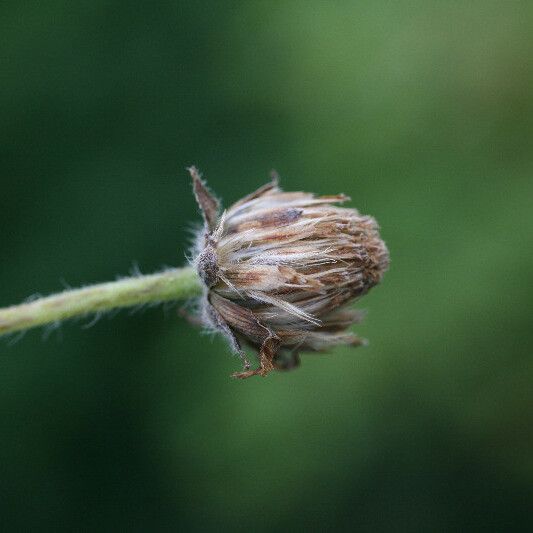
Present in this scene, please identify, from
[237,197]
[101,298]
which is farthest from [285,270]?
[237,197]

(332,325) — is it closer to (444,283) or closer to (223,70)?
(444,283)

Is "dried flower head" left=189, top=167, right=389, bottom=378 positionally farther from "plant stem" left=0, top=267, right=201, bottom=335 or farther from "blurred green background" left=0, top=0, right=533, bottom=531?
"blurred green background" left=0, top=0, right=533, bottom=531

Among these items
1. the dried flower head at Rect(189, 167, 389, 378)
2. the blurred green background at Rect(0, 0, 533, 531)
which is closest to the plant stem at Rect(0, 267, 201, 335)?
the dried flower head at Rect(189, 167, 389, 378)

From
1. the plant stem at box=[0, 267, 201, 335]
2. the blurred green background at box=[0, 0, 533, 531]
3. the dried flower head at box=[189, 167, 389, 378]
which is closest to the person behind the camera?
the plant stem at box=[0, 267, 201, 335]

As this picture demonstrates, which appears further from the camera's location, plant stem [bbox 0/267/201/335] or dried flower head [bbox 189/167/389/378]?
dried flower head [bbox 189/167/389/378]

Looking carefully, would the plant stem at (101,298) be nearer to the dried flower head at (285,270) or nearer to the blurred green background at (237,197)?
the dried flower head at (285,270)

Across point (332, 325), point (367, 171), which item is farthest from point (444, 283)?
point (332, 325)
